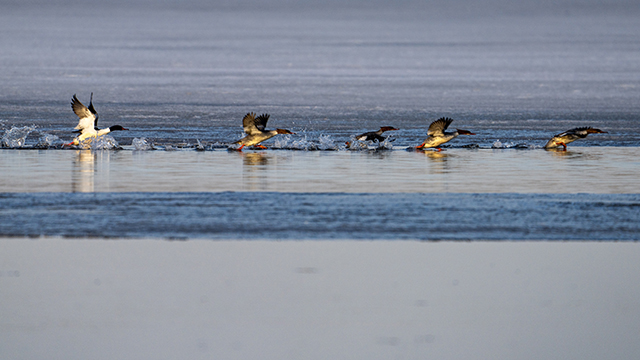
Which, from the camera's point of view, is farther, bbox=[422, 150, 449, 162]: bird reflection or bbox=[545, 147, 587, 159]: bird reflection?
bbox=[545, 147, 587, 159]: bird reflection

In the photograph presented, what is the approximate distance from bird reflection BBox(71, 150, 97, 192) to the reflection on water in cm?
1

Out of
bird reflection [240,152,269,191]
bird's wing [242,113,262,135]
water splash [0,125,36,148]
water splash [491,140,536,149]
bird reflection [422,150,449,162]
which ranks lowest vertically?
bird reflection [240,152,269,191]

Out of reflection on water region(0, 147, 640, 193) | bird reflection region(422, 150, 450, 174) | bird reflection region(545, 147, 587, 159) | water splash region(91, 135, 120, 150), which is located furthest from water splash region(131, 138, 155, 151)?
bird reflection region(545, 147, 587, 159)

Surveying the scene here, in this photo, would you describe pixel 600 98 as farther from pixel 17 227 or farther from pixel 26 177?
pixel 17 227

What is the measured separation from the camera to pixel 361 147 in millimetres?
18312

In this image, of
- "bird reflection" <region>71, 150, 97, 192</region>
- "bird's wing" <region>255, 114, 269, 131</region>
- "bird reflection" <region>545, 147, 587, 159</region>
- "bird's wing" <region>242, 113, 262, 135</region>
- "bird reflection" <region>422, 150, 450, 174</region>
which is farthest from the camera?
"bird's wing" <region>255, 114, 269, 131</region>

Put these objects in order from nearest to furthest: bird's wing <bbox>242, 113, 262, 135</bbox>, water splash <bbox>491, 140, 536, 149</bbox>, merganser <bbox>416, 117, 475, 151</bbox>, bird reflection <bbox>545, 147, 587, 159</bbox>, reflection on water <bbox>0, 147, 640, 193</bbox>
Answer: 1. reflection on water <bbox>0, 147, 640, 193</bbox>
2. bird reflection <bbox>545, 147, 587, 159</bbox>
3. bird's wing <bbox>242, 113, 262, 135</bbox>
4. merganser <bbox>416, 117, 475, 151</bbox>
5. water splash <bbox>491, 140, 536, 149</bbox>

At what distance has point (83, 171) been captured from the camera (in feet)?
44.3

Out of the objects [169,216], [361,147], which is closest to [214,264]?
[169,216]

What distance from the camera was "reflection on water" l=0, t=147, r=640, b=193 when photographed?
1175 centimetres

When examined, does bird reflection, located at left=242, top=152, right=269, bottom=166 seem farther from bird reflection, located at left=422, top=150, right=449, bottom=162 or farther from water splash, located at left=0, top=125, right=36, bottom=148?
water splash, located at left=0, top=125, right=36, bottom=148

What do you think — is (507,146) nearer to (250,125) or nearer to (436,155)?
(436,155)

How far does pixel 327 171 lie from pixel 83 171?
3.72m

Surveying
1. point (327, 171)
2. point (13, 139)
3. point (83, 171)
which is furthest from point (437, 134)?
point (13, 139)
